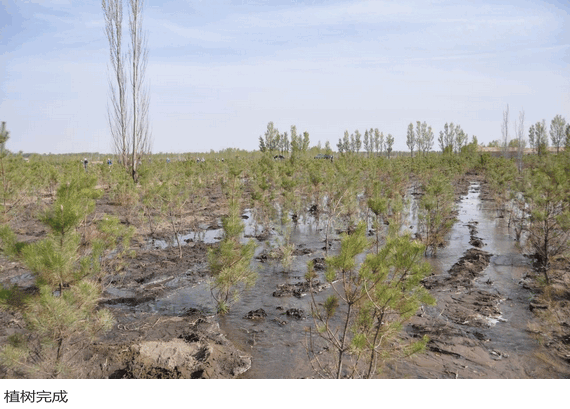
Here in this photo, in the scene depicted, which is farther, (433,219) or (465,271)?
(433,219)

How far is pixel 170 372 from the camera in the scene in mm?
4465

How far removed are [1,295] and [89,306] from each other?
2.18ft

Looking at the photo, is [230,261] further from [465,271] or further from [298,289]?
[465,271]

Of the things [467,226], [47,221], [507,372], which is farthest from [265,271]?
[467,226]

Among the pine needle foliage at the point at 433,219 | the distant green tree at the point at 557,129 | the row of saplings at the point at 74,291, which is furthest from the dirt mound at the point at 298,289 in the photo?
the distant green tree at the point at 557,129

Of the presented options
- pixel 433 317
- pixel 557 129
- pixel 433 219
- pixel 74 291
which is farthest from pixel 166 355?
pixel 557 129

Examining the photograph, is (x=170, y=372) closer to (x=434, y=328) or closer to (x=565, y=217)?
(x=434, y=328)

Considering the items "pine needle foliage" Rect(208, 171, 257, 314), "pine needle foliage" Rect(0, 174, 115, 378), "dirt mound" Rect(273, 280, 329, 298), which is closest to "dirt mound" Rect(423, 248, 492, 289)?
"dirt mound" Rect(273, 280, 329, 298)

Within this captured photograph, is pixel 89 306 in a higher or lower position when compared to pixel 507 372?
higher

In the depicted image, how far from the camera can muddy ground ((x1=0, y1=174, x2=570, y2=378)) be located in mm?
4641

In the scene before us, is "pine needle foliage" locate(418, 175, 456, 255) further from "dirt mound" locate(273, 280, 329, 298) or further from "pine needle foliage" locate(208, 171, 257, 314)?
"pine needle foliage" locate(208, 171, 257, 314)

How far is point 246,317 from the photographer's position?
6.32m

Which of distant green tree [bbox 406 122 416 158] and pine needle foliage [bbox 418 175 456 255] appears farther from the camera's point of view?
distant green tree [bbox 406 122 416 158]
